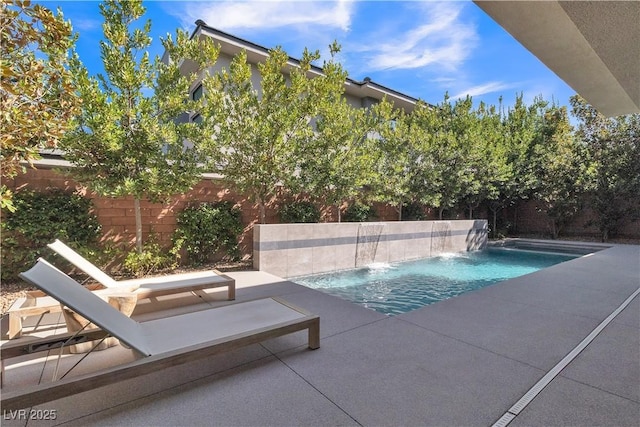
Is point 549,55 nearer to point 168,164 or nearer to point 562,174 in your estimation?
point 168,164

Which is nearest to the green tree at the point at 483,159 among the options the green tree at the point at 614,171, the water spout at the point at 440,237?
the water spout at the point at 440,237

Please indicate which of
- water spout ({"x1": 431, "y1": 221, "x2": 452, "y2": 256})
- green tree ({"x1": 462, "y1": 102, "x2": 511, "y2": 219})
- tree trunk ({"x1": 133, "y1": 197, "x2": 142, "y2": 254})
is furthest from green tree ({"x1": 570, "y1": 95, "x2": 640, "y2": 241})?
tree trunk ({"x1": 133, "y1": 197, "x2": 142, "y2": 254})

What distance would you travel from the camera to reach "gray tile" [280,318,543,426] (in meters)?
2.47

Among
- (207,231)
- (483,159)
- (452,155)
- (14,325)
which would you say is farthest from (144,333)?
(483,159)

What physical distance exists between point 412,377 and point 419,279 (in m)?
5.86

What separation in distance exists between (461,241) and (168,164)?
1227 cm

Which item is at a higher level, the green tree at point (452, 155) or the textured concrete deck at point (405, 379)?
the green tree at point (452, 155)

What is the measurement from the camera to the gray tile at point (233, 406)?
7.77ft

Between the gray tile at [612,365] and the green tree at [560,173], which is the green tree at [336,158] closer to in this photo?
the gray tile at [612,365]

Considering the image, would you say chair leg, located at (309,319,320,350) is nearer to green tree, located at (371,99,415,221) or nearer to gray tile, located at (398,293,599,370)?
gray tile, located at (398,293,599,370)

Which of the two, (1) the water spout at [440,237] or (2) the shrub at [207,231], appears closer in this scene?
(2) the shrub at [207,231]

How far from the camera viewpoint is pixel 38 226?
6352 mm

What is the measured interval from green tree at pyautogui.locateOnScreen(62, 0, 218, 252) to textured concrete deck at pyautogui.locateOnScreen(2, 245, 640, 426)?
448 centimetres

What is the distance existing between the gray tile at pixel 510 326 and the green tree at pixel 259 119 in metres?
5.62
